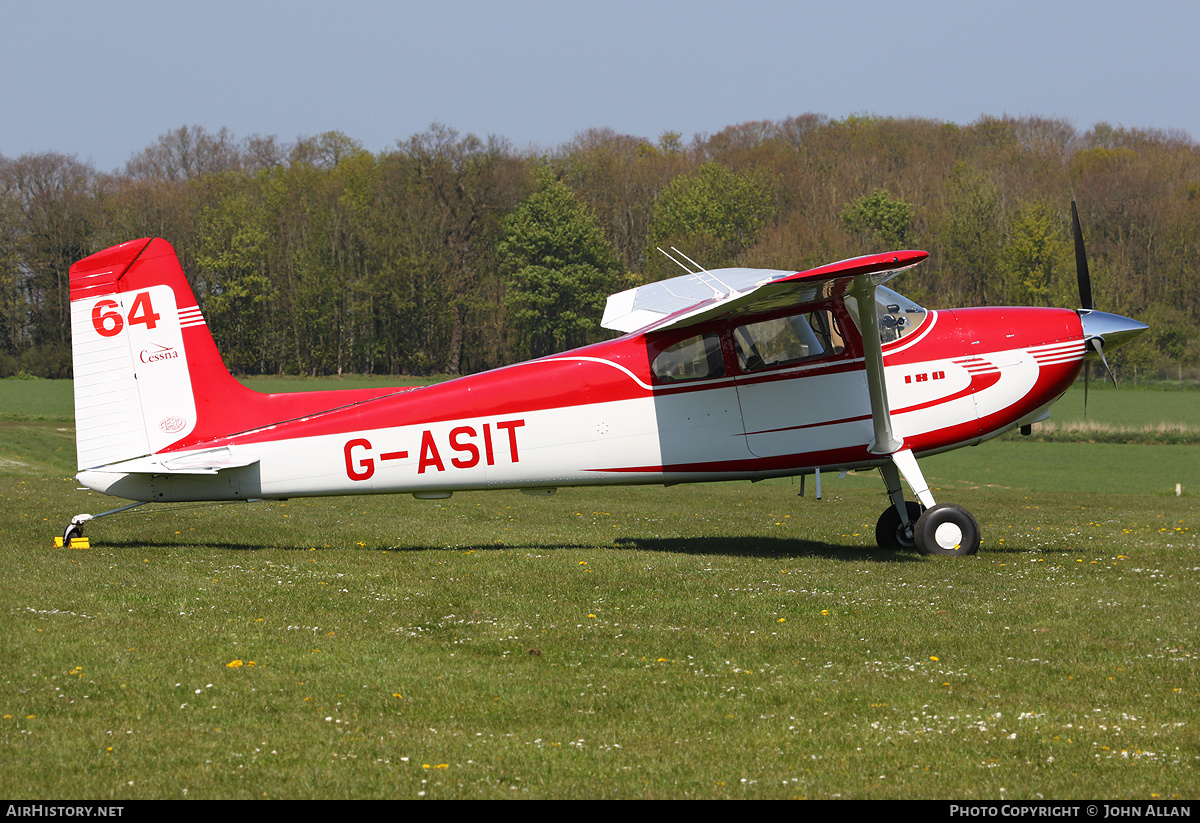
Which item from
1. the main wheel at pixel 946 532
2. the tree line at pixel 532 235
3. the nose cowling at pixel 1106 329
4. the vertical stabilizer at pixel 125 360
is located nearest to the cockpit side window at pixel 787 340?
the main wheel at pixel 946 532

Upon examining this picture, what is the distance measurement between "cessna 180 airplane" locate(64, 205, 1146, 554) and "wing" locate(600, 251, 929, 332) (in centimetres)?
6

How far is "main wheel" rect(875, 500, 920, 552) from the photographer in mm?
11867

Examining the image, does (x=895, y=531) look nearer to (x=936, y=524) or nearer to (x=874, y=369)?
(x=936, y=524)

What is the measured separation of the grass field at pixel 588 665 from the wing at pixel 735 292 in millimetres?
2444

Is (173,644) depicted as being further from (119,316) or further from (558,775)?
(119,316)

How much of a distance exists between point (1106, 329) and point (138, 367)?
32.4ft

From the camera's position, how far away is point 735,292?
32.7 feet

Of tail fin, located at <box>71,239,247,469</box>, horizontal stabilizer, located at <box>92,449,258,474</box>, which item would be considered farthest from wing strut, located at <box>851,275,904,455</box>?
tail fin, located at <box>71,239,247,469</box>

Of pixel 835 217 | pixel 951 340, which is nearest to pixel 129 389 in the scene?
pixel 951 340

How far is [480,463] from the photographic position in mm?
10812

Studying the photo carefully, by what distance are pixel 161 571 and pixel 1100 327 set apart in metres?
9.56

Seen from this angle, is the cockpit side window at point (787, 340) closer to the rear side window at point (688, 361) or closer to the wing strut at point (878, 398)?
the rear side window at point (688, 361)

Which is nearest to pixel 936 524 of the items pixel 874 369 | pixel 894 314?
pixel 874 369

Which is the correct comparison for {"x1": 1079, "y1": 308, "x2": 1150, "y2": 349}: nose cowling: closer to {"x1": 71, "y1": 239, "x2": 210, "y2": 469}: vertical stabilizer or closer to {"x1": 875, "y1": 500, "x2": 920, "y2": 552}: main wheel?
{"x1": 875, "y1": 500, "x2": 920, "y2": 552}: main wheel
